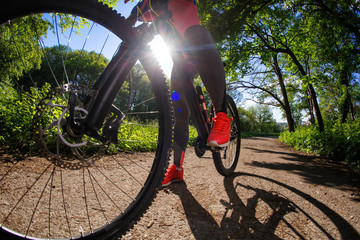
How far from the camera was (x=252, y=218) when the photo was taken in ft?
4.41

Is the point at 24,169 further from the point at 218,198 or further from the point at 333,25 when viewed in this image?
the point at 333,25

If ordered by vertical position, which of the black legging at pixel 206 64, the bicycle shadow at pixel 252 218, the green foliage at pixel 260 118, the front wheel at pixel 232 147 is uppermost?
the green foliage at pixel 260 118

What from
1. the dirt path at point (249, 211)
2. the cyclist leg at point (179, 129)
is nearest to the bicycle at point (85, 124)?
the dirt path at point (249, 211)

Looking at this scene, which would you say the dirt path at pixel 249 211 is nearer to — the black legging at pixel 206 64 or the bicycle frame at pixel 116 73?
the bicycle frame at pixel 116 73

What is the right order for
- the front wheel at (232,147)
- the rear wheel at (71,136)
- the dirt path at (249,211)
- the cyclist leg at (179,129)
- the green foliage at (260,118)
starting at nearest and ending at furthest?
1. the rear wheel at (71,136)
2. the dirt path at (249,211)
3. the cyclist leg at (179,129)
4. the front wheel at (232,147)
5. the green foliage at (260,118)

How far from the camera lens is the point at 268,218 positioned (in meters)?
1.35

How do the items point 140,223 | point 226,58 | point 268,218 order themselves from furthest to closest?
point 226,58
point 268,218
point 140,223

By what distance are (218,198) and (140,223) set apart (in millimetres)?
757

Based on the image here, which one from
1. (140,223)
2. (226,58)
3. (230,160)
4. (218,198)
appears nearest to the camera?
(140,223)

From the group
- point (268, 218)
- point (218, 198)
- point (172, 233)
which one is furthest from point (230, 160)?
point (172, 233)

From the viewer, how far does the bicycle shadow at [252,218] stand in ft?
3.83

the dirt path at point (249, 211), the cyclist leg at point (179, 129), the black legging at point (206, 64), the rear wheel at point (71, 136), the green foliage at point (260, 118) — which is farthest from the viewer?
the green foliage at point (260, 118)

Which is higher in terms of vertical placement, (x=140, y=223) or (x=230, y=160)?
(x=230, y=160)

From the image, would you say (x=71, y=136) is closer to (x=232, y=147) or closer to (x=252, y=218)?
(x=252, y=218)
